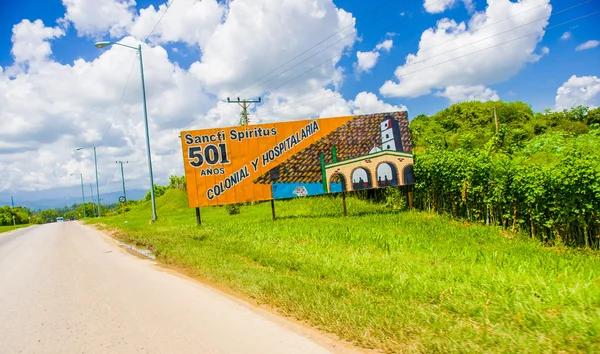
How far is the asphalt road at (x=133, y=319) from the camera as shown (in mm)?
4457

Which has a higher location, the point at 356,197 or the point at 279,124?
the point at 279,124

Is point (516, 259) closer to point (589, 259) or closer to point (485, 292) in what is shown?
point (589, 259)

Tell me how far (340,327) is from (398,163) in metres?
12.7

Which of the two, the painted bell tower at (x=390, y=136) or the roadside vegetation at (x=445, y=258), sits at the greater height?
the painted bell tower at (x=390, y=136)

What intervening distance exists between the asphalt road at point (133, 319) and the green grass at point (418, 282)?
1.82 ft

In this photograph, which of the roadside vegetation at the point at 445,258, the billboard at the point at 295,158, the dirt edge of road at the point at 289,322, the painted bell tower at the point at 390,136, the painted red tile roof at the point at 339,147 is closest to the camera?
the dirt edge of road at the point at 289,322

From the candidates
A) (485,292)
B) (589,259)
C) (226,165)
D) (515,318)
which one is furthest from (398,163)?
(515,318)

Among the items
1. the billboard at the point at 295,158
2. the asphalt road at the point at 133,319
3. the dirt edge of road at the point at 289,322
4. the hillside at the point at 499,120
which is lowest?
the dirt edge of road at the point at 289,322

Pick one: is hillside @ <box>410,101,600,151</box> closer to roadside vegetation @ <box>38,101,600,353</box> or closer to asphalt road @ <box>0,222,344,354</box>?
roadside vegetation @ <box>38,101,600,353</box>

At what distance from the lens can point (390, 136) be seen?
16672 millimetres

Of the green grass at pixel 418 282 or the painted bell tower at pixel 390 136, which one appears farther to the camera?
the painted bell tower at pixel 390 136

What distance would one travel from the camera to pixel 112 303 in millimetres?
6293

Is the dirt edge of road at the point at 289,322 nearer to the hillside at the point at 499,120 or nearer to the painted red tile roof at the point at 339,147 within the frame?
the painted red tile roof at the point at 339,147

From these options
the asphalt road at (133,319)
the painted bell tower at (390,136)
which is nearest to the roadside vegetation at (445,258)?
the asphalt road at (133,319)
